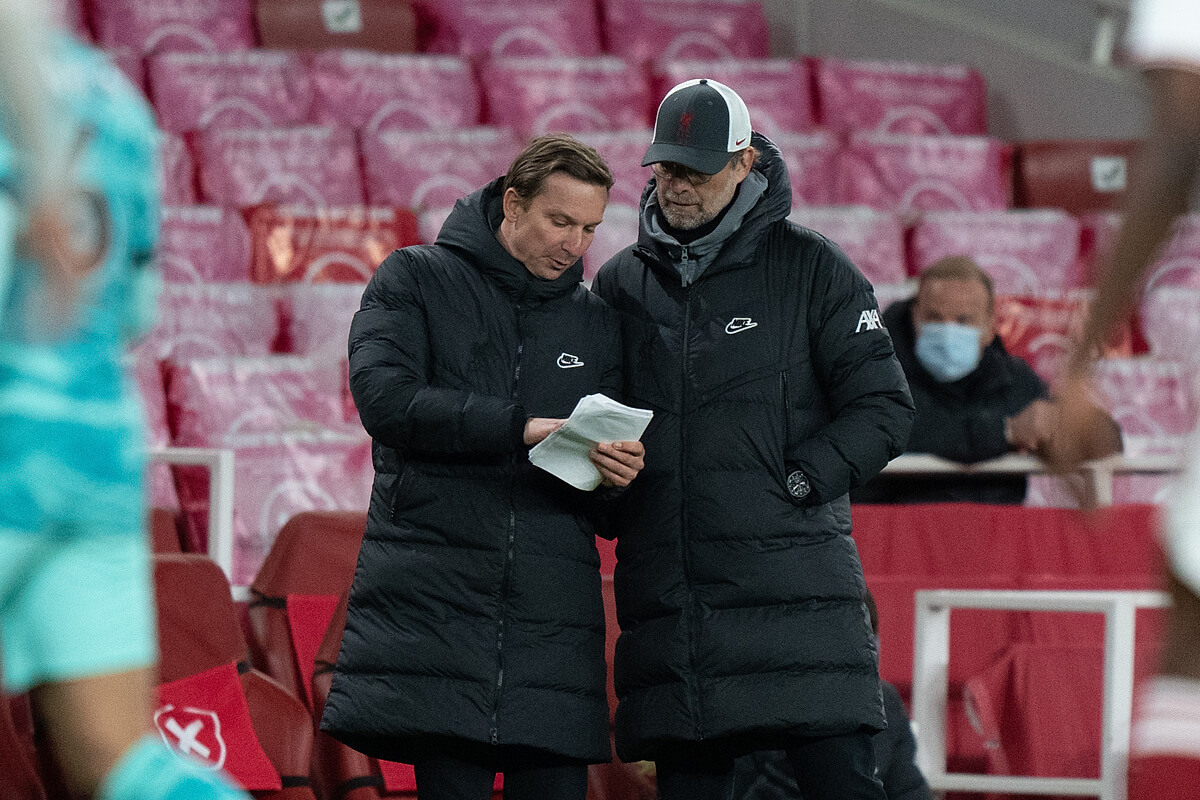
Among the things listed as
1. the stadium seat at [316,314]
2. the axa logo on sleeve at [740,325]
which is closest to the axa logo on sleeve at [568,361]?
the axa logo on sleeve at [740,325]

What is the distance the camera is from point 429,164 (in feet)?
18.7

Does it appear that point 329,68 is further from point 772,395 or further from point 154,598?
point 772,395

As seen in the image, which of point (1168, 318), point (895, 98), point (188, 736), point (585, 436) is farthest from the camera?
point (895, 98)

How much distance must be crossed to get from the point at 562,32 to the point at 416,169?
129 centimetres

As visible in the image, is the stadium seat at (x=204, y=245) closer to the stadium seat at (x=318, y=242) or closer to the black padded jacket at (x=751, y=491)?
the stadium seat at (x=318, y=242)

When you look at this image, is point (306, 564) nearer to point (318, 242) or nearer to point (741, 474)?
point (741, 474)

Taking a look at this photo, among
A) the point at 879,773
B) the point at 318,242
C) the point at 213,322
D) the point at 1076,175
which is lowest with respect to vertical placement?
the point at 879,773

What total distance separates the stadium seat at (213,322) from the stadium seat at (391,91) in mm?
1442

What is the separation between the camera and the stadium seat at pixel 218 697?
2883 mm

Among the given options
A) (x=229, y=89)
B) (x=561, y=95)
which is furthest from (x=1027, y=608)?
(x=229, y=89)

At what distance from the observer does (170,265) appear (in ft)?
16.1

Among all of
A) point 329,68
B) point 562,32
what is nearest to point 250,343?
point 329,68

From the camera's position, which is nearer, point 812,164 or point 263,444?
point 263,444

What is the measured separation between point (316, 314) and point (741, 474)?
266cm
